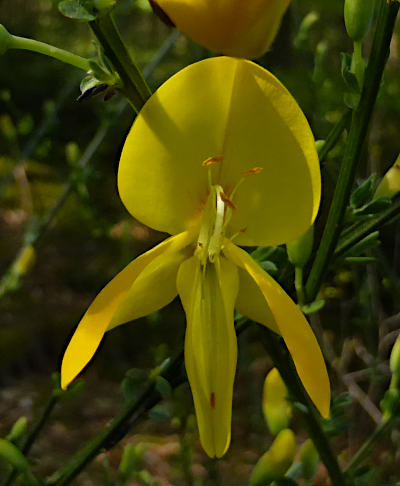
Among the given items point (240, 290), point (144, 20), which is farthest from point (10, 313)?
point (144, 20)

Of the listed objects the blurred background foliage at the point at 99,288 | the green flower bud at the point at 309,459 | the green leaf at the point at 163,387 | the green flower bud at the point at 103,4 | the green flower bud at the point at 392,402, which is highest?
the green flower bud at the point at 103,4

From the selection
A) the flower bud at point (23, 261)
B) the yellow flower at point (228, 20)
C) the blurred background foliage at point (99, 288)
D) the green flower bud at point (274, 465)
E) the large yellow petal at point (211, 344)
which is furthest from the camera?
the blurred background foliage at point (99, 288)

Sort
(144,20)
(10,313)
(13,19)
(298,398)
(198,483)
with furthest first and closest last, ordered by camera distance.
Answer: (144,20), (13,19), (10,313), (198,483), (298,398)

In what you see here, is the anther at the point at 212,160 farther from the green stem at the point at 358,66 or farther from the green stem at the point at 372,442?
the green stem at the point at 372,442

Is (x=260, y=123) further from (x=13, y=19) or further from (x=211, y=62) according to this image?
(x=13, y=19)

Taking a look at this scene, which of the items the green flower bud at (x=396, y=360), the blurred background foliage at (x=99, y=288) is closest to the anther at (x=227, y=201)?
the green flower bud at (x=396, y=360)
